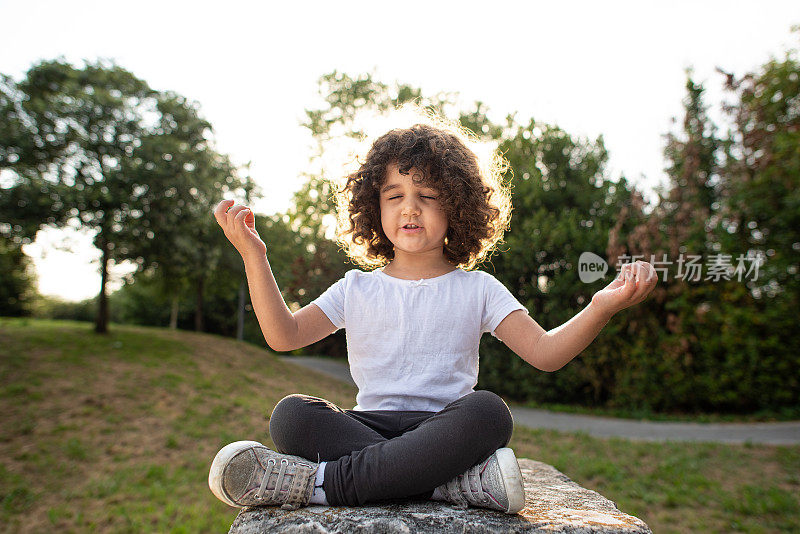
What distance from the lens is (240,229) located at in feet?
5.34

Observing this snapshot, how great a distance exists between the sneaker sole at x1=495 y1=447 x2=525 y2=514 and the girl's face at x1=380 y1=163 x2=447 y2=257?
2.51 feet

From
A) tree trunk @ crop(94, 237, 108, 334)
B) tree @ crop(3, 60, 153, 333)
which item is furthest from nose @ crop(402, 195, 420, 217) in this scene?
tree trunk @ crop(94, 237, 108, 334)

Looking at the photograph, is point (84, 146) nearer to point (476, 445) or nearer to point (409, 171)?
point (409, 171)

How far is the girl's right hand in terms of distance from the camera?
64.1 inches


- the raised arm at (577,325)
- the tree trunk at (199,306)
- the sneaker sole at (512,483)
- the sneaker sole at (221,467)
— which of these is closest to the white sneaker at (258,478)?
the sneaker sole at (221,467)

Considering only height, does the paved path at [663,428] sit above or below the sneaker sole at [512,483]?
below

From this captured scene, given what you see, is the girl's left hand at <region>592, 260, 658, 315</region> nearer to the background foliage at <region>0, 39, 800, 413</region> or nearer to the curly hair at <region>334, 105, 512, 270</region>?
the curly hair at <region>334, 105, 512, 270</region>

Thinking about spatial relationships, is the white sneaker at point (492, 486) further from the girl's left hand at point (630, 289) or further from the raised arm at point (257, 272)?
the raised arm at point (257, 272)

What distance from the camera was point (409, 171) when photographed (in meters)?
1.88

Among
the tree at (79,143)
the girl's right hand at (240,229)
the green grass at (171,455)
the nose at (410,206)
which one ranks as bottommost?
the green grass at (171,455)

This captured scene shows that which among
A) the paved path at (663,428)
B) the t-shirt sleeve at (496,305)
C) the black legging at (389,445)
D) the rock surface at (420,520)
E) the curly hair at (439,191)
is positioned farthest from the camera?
the paved path at (663,428)

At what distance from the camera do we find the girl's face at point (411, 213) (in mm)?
1853

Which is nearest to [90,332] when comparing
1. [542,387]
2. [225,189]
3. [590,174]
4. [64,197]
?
[64,197]

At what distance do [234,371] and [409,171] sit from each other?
26.8 ft
